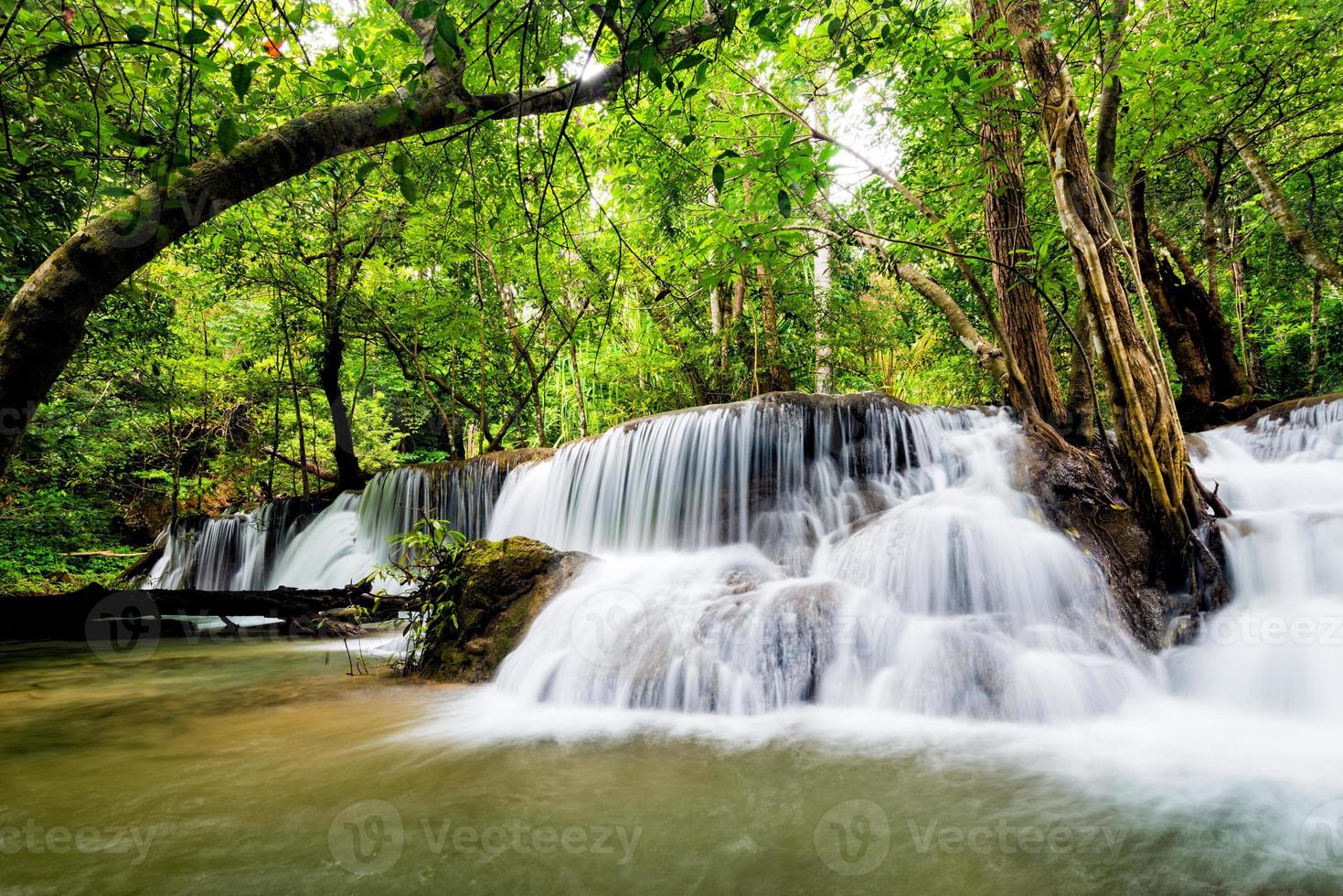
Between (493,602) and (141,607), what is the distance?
4.86m

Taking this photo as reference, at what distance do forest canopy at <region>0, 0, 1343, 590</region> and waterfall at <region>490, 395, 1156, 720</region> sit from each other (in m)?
1.05

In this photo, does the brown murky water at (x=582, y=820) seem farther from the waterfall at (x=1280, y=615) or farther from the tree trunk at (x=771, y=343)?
the tree trunk at (x=771, y=343)

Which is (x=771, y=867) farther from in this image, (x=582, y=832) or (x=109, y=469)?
(x=109, y=469)

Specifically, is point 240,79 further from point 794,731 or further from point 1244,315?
point 1244,315

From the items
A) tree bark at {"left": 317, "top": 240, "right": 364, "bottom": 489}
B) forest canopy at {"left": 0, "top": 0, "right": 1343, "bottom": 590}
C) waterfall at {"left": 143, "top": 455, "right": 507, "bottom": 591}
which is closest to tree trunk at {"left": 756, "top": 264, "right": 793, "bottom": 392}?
forest canopy at {"left": 0, "top": 0, "right": 1343, "bottom": 590}

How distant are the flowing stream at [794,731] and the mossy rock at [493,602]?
22 centimetres

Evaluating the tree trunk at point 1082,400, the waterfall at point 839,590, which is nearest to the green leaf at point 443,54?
the waterfall at point 839,590

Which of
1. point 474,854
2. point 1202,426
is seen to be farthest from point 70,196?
point 1202,426

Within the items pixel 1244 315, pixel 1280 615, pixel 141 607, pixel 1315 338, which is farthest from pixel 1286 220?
pixel 141 607

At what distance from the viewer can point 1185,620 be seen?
3902mm

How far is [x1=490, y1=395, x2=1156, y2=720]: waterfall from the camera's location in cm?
355

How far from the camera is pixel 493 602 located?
4840 mm

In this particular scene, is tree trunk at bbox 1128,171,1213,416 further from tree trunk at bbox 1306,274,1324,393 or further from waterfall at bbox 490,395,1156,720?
waterfall at bbox 490,395,1156,720

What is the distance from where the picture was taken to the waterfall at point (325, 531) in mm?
9711
